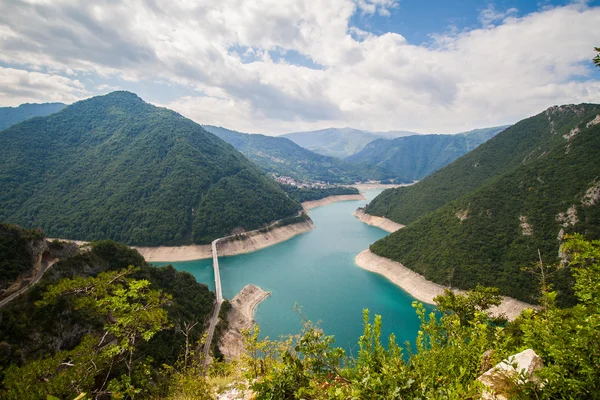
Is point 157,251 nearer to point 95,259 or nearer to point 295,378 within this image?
point 95,259

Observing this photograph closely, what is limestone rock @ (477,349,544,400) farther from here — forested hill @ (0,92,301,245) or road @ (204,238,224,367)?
forested hill @ (0,92,301,245)

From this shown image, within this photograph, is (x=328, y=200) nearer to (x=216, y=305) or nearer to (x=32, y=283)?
(x=216, y=305)

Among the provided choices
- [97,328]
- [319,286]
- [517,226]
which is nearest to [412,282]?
[319,286]

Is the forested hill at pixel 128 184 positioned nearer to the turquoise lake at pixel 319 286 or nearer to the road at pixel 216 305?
the road at pixel 216 305

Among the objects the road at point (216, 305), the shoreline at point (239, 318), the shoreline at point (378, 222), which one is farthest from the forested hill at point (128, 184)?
the shoreline at point (239, 318)

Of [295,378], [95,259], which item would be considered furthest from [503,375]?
[95,259]

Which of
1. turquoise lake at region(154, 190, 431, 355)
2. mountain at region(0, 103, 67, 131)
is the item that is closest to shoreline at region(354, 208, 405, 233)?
turquoise lake at region(154, 190, 431, 355)

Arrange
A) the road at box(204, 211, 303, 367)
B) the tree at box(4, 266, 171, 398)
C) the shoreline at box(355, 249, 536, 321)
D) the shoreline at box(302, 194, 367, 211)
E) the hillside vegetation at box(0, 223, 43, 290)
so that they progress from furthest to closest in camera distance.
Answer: the shoreline at box(302, 194, 367, 211) < the shoreline at box(355, 249, 536, 321) < the road at box(204, 211, 303, 367) < the hillside vegetation at box(0, 223, 43, 290) < the tree at box(4, 266, 171, 398)
